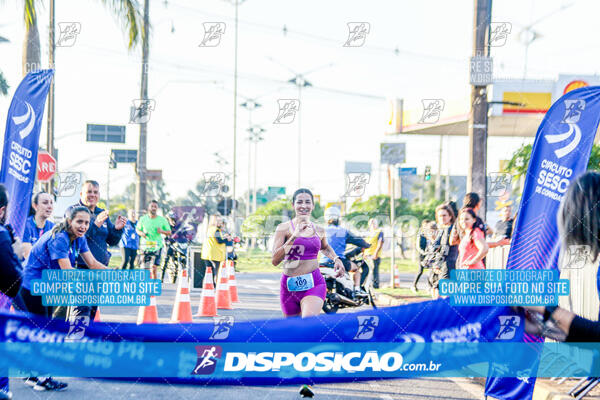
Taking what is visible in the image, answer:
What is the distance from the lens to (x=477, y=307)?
5.03m

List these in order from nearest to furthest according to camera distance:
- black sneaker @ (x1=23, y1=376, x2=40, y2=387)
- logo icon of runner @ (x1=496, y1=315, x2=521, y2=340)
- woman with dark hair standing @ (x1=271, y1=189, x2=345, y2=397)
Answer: logo icon of runner @ (x1=496, y1=315, x2=521, y2=340), woman with dark hair standing @ (x1=271, y1=189, x2=345, y2=397), black sneaker @ (x1=23, y1=376, x2=40, y2=387)

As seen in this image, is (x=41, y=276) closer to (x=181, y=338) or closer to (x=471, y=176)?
Answer: (x=181, y=338)

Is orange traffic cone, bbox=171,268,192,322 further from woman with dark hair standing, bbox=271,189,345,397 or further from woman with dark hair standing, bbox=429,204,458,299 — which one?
woman with dark hair standing, bbox=429,204,458,299

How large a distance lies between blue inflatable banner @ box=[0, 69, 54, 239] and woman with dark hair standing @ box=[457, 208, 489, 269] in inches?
196

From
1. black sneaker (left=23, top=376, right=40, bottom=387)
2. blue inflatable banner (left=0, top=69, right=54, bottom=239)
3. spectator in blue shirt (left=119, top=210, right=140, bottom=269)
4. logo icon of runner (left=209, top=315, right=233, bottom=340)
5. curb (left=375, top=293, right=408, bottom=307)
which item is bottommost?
curb (left=375, top=293, right=408, bottom=307)

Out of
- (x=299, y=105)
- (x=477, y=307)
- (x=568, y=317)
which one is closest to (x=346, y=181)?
(x=299, y=105)

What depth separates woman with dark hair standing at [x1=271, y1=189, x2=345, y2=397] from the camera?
5656 mm

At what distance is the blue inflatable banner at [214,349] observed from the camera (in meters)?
4.71

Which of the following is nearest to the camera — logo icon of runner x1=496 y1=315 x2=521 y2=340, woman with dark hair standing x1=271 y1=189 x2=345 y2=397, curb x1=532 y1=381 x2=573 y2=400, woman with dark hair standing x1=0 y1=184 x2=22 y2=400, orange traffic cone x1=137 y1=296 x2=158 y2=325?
woman with dark hair standing x1=0 y1=184 x2=22 y2=400

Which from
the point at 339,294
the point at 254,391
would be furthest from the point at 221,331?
the point at 339,294

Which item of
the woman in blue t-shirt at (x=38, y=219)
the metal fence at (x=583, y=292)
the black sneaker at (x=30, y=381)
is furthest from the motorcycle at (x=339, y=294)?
the black sneaker at (x=30, y=381)

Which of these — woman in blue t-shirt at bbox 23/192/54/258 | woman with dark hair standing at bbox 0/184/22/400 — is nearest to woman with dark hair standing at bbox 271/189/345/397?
woman with dark hair standing at bbox 0/184/22/400

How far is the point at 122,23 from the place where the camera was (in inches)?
433

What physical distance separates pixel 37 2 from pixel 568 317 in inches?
428
